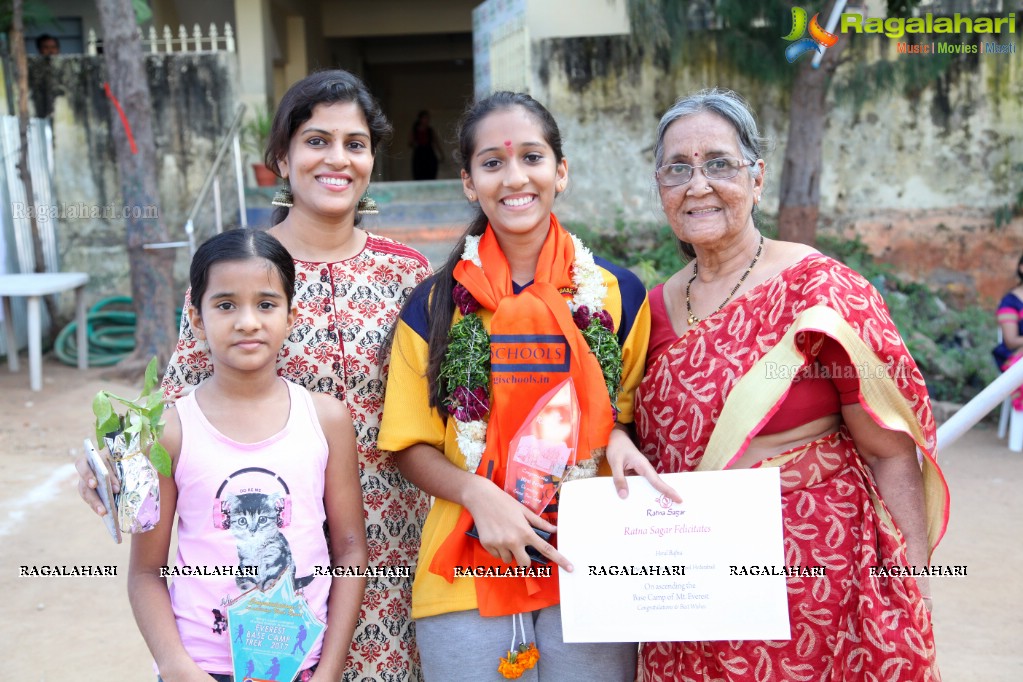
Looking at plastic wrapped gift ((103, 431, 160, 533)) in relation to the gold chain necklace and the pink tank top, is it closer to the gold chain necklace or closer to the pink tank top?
the pink tank top

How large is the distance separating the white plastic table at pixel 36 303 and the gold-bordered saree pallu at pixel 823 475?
24.0 feet

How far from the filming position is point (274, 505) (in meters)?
2.12

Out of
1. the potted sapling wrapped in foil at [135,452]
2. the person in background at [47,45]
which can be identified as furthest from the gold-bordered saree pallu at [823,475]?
the person in background at [47,45]

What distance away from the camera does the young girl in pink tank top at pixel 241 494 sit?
6.87 ft

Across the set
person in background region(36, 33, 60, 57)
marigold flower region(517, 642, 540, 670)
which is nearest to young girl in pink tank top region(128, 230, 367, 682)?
marigold flower region(517, 642, 540, 670)

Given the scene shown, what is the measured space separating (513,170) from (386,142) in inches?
23.9

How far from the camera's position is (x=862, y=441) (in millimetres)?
2133

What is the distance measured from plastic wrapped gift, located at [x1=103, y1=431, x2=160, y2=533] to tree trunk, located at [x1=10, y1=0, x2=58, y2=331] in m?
8.35

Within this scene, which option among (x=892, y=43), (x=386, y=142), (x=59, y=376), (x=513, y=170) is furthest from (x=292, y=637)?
(x=892, y=43)

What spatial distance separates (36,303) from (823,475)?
25.4ft

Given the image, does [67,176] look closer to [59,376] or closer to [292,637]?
[59,376]

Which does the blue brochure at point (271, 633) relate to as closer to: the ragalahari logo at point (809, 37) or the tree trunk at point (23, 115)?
the ragalahari logo at point (809, 37)

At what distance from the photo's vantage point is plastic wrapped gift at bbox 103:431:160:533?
73.8 inches

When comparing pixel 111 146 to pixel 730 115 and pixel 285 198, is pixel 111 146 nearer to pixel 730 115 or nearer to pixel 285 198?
pixel 285 198
